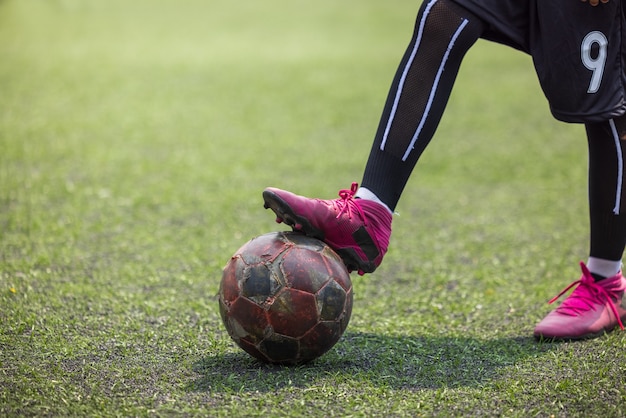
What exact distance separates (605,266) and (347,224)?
1.37 metres

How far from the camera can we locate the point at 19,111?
9.42 metres

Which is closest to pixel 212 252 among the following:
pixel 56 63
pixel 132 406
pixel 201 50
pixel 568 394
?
pixel 132 406

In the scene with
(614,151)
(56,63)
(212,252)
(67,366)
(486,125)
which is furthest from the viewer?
(56,63)

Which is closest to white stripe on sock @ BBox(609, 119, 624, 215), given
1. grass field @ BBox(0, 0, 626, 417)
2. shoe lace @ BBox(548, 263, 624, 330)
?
shoe lace @ BBox(548, 263, 624, 330)

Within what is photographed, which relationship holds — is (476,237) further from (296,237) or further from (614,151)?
(296,237)

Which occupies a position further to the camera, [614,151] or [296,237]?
[614,151]

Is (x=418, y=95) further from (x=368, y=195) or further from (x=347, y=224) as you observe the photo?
(x=347, y=224)

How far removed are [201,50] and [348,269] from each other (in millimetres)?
12109

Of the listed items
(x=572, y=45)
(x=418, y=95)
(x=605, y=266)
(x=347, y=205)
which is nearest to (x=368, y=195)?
(x=347, y=205)

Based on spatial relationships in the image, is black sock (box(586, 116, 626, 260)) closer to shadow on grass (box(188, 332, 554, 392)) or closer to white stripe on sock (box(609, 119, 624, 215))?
white stripe on sock (box(609, 119, 624, 215))

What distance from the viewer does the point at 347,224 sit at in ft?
10.6

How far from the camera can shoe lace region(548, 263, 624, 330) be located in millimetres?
3684

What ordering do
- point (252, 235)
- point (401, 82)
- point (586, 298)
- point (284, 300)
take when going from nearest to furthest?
point (284, 300), point (401, 82), point (586, 298), point (252, 235)

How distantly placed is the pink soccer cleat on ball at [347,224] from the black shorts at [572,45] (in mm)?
888
